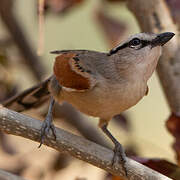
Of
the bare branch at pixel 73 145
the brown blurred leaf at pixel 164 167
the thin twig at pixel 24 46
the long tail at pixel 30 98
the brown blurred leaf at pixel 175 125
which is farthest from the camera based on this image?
the thin twig at pixel 24 46

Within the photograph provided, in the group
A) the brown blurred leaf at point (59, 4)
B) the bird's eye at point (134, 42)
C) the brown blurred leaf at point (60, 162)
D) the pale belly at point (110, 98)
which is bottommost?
the brown blurred leaf at point (60, 162)

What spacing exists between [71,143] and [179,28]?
0.93 meters

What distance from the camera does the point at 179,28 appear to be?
2.18m

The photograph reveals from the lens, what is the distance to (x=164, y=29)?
84.2 inches

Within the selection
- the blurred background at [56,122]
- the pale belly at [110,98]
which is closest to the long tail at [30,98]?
the blurred background at [56,122]

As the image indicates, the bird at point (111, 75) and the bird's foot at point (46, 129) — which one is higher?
the bird at point (111, 75)

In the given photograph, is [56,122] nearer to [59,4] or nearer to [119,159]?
[59,4]

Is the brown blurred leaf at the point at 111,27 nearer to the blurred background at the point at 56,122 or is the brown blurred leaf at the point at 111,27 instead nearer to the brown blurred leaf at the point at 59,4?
the blurred background at the point at 56,122

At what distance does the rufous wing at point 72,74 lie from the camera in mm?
1791

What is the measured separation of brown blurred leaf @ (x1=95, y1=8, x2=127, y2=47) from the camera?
2455 millimetres

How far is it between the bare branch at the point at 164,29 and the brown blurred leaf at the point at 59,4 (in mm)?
415

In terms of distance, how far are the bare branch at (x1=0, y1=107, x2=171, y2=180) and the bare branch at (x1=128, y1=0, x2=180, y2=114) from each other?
1.91ft

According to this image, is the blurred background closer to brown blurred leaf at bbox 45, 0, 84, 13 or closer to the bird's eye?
brown blurred leaf at bbox 45, 0, 84, 13

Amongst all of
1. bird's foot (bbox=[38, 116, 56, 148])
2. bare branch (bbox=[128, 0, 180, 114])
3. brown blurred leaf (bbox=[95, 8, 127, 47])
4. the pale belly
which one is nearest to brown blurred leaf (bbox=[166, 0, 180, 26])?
bare branch (bbox=[128, 0, 180, 114])
